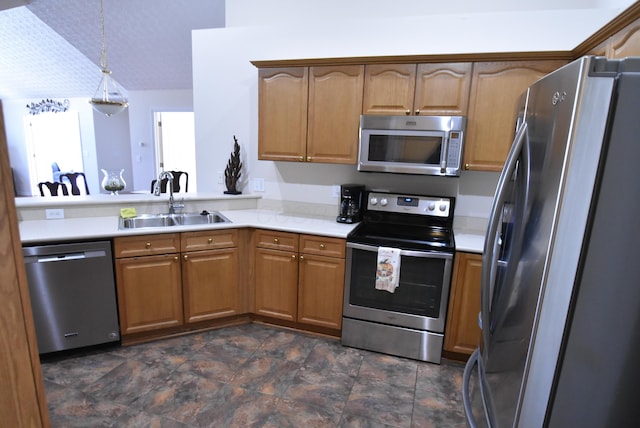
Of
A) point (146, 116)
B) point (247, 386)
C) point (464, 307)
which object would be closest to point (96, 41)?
point (146, 116)

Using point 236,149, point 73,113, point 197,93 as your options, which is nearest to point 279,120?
point 236,149

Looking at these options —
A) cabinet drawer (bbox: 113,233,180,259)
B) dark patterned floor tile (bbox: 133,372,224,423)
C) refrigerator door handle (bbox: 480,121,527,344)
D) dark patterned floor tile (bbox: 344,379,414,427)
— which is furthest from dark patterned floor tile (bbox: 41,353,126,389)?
refrigerator door handle (bbox: 480,121,527,344)

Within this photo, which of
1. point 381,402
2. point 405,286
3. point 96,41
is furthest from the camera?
point 96,41

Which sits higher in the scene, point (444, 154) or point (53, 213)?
point (444, 154)

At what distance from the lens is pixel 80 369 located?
7.53 feet

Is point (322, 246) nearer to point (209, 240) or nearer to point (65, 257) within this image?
point (209, 240)

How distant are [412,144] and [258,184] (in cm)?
157

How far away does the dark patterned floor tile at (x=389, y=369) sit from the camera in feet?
7.58

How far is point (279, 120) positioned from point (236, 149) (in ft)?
2.18

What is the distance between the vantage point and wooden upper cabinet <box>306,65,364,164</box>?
2.64m

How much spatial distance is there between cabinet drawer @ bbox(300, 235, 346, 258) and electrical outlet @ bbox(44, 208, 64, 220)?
6.18 ft

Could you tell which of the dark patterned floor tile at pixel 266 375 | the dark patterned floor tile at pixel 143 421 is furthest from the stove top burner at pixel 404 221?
the dark patterned floor tile at pixel 143 421

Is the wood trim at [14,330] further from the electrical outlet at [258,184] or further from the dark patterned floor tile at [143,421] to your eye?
the electrical outlet at [258,184]

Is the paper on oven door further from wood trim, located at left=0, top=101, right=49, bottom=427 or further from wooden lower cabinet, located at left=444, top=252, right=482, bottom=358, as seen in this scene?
wood trim, located at left=0, top=101, right=49, bottom=427
